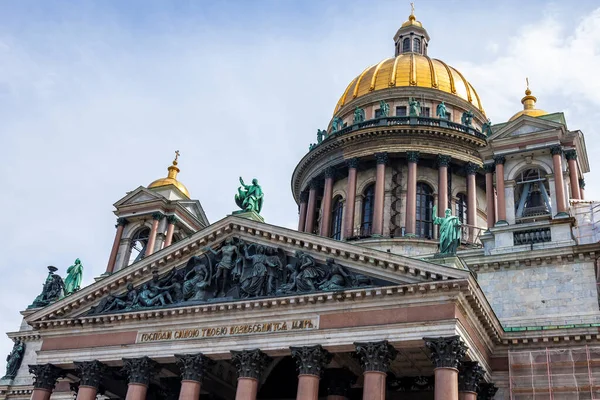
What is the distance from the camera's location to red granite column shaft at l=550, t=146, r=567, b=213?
28.7 meters

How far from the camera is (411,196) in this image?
3962 centimetres

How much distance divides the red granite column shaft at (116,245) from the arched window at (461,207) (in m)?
19.4

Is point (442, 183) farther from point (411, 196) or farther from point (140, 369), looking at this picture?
point (140, 369)

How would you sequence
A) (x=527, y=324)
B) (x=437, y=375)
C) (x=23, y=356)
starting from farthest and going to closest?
(x=23, y=356), (x=527, y=324), (x=437, y=375)

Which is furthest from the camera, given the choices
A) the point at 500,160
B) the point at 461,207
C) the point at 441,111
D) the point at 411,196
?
the point at 441,111

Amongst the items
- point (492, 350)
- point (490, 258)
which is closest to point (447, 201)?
point (490, 258)

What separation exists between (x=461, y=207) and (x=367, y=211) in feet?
18.4

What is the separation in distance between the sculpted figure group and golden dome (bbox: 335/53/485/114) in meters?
22.5

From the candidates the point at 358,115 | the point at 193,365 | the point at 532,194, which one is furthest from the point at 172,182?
the point at 532,194

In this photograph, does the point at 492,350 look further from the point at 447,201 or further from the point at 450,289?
the point at 447,201

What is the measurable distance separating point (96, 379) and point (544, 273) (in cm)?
1797

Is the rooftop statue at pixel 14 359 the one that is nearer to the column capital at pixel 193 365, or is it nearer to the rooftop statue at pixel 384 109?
the column capital at pixel 193 365

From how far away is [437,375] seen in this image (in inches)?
837

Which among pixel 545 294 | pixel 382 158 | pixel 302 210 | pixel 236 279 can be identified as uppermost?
pixel 382 158
